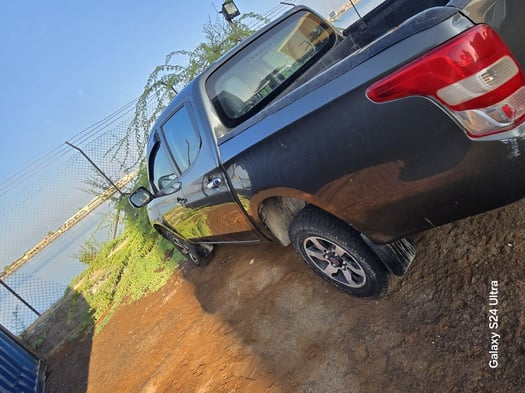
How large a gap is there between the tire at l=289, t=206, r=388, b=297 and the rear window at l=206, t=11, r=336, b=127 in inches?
38.5

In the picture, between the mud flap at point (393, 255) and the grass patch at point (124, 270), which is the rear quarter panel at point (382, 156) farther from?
the grass patch at point (124, 270)

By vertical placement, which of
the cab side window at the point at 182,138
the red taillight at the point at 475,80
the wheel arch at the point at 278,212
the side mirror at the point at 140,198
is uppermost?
the cab side window at the point at 182,138

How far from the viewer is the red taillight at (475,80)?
1.37m

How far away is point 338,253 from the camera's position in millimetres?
2447

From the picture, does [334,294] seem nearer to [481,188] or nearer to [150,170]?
[481,188]

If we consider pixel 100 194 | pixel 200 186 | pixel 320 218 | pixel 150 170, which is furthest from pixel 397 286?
pixel 100 194

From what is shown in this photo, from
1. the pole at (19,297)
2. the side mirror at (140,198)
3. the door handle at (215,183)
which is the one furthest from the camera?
the pole at (19,297)

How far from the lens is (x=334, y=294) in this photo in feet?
9.43

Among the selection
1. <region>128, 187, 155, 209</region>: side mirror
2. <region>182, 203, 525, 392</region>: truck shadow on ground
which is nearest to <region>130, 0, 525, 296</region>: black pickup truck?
<region>182, 203, 525, 392</region>: truck shadow on ground

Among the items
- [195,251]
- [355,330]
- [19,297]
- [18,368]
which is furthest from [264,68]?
[19,297]

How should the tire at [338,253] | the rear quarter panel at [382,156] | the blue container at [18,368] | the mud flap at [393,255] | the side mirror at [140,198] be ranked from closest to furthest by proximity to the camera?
the rear quarter panel at [382,156] < the mud flap at [393,255] < the tire at [338,253] < the side mirror at [140,198] < the blue container at [18,368]

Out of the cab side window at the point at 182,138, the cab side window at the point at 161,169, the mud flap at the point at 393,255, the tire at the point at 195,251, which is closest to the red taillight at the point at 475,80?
the mud flap at the point at 393,255

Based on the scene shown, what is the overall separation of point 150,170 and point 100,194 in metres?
4.55

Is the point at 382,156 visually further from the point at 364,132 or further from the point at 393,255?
the point at 393,255
